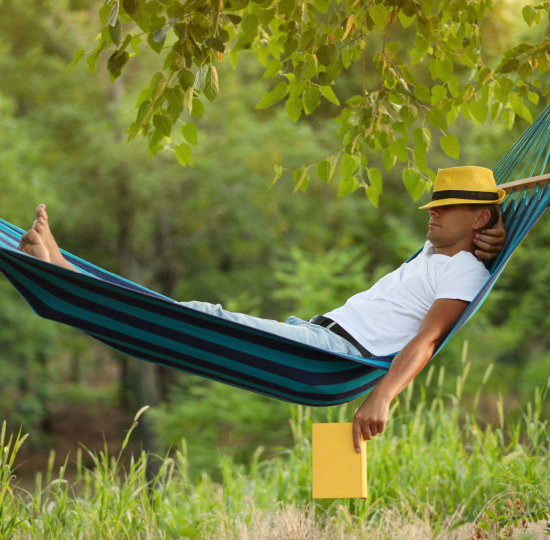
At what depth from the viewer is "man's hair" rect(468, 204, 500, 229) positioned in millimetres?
2061

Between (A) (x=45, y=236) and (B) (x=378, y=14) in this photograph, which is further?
(A) (x=45, y=236)

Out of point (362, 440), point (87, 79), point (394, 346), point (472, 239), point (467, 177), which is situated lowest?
point (362, 440)

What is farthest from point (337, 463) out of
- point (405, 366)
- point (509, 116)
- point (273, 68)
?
point (509, 116)

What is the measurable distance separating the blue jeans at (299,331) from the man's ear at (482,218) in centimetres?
56

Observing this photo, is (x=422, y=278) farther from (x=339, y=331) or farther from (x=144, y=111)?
(x=144, y=111)

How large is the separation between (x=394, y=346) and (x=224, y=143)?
837cm

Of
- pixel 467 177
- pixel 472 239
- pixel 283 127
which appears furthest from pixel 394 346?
pixel 283 127

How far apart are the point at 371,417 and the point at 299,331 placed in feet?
1.48

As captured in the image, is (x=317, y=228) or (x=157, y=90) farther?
(x=317, y=228)

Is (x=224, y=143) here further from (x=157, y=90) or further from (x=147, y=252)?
(x=157, y=90)

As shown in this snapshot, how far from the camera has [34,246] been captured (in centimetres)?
180

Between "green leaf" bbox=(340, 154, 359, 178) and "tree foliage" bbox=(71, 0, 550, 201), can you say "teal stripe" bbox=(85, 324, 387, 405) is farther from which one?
"green leaf" bbox=(340, 154, 359, 178)

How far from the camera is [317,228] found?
10.6 m

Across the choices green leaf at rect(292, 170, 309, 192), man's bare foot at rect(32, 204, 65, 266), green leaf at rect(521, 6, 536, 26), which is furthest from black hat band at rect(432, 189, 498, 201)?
man's bare foot at rect(32, 204, 65, 266)
